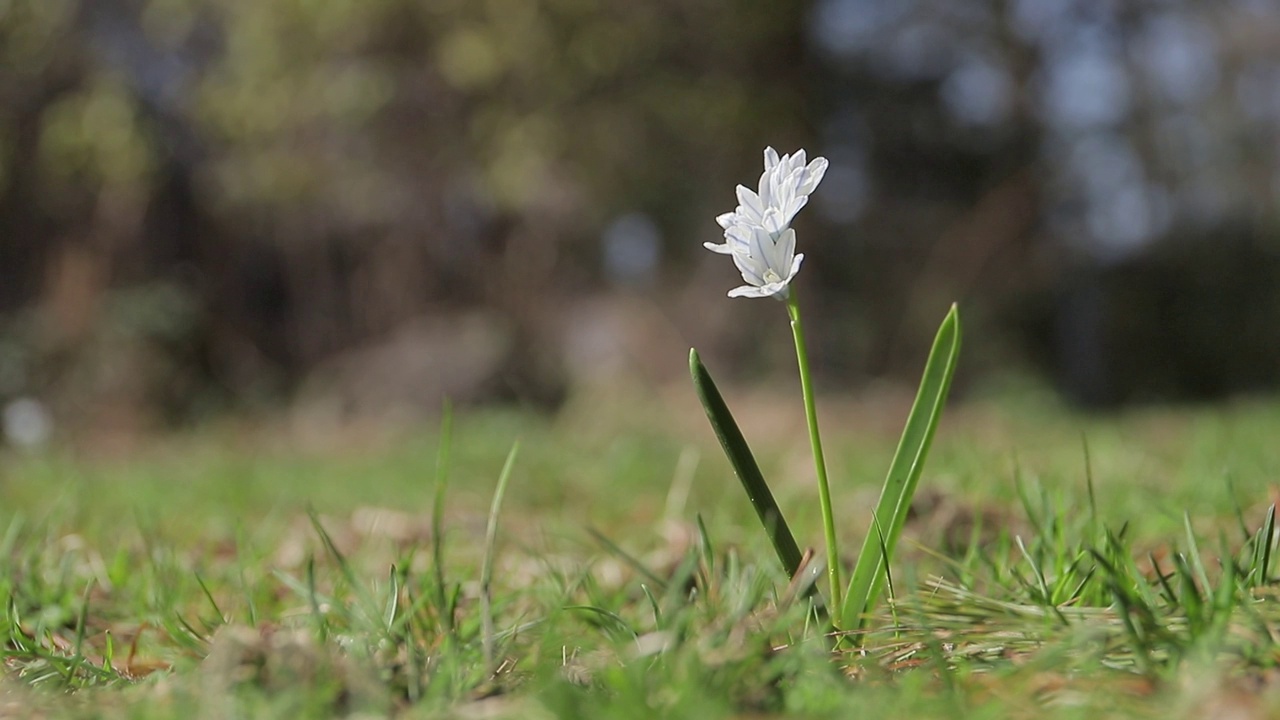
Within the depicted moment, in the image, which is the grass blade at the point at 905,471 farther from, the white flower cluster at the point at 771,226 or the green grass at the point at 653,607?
the white flower cluster at the point at 771,226

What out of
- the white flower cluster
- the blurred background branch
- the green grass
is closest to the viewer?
the green grass

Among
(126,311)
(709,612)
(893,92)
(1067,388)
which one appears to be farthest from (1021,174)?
(709,612)

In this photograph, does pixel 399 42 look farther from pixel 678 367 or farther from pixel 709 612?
pixel 709 612

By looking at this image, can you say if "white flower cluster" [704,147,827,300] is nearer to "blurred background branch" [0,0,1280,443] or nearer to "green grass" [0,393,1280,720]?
"green grass" [0,393,1280,720]

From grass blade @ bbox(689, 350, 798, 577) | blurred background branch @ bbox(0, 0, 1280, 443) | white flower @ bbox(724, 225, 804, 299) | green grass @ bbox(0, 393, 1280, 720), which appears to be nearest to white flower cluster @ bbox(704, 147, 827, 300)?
white flower @ bbox(724, 225, 804, 299)

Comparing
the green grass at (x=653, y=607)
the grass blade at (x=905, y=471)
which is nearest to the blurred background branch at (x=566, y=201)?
the green grass at (x=653, y=607)
